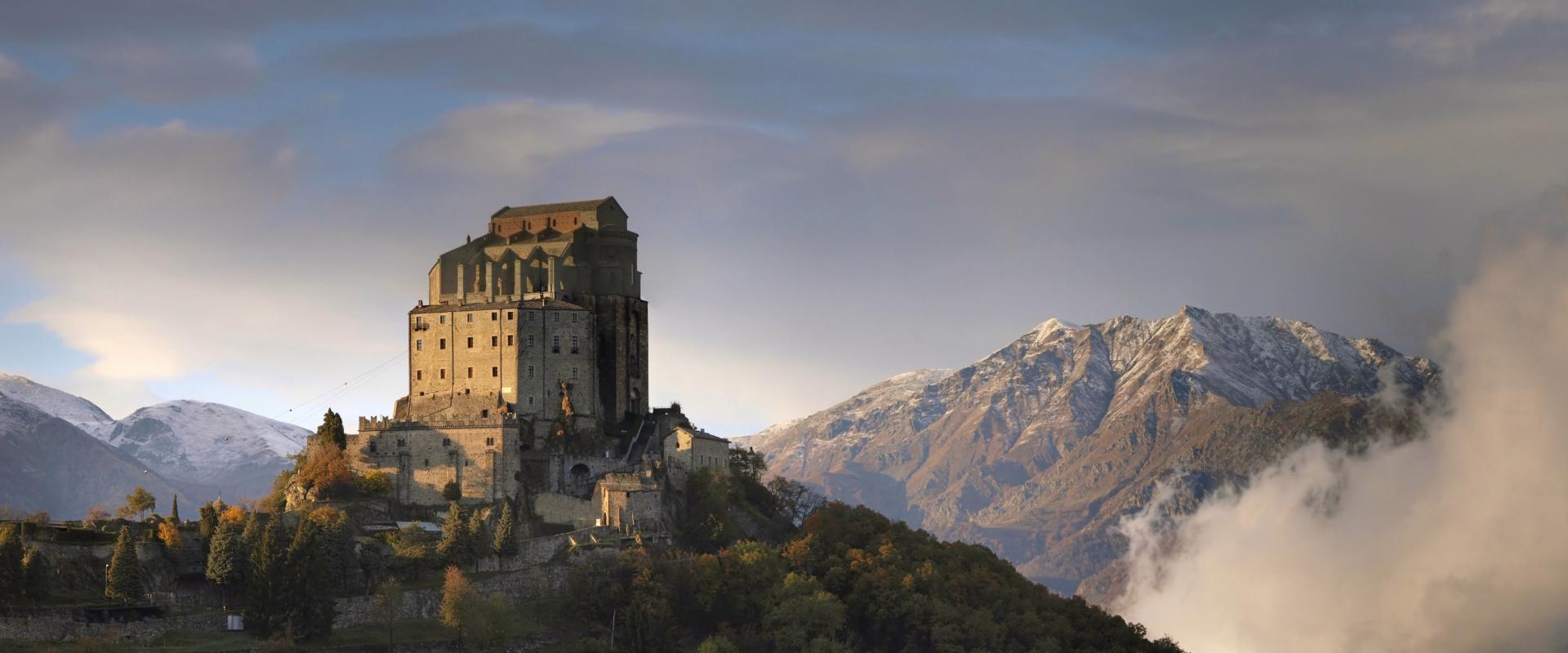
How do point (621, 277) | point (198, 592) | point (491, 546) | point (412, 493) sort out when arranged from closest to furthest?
point (198, 592)
point (491, 546)
point (412, 493)
point (621, 277)

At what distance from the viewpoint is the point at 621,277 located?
169875 mm

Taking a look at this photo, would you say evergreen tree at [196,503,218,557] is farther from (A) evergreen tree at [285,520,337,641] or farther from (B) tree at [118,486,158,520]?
(B) tree at [118,486,158,520]

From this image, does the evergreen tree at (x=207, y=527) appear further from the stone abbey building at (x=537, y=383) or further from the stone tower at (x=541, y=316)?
the stone tower at (x=541, y=316)

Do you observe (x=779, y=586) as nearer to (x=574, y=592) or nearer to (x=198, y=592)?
(x=574, y=592)

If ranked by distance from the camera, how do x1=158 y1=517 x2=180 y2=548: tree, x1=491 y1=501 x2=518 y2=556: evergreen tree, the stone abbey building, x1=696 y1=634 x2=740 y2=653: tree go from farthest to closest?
the stone abbey building
x1=491 y1=501 x2=518 y2=556: evergreen tree
x1=696 y1=634 x2=740 y2=653: tree
x1=158 y1=517 x2=180 y2=548: tree

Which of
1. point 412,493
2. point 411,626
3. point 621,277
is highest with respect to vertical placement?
point 621,277

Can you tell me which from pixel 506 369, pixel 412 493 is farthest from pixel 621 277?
pixel 412 493

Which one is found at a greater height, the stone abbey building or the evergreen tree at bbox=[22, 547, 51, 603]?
the stone abbey building

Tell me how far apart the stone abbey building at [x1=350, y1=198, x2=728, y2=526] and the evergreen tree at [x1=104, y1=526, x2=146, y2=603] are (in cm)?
2580

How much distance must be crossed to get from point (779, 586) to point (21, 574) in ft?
161

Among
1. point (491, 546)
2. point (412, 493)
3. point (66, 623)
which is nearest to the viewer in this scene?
point (66, 623)

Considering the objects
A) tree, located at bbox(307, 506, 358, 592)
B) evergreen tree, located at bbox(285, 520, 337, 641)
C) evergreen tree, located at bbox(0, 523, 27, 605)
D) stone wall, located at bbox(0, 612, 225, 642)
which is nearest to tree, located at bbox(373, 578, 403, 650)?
tree, located at bbox(307, 506, 358, 592)

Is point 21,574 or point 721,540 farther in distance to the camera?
point 721,540

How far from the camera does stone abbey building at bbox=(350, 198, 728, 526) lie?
158 meters
